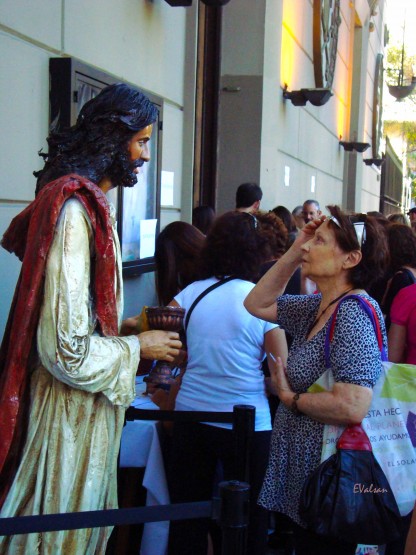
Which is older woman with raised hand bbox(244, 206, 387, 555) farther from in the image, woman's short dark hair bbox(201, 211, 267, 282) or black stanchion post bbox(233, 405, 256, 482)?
woman's short dark hair bbox(201, 211, 267, 282)

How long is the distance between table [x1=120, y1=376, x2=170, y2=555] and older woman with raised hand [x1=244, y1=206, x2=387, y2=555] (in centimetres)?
88

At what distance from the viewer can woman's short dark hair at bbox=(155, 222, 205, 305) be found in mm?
4125

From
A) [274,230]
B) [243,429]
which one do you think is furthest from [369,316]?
[274,230]

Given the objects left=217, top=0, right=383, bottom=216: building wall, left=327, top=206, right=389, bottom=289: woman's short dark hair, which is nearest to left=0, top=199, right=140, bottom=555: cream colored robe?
left=327, top=206, right=389, bottom=289: woman's short dark hair

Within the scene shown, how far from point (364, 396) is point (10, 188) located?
1.84 metres

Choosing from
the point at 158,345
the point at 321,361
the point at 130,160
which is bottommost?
the point at 321,361

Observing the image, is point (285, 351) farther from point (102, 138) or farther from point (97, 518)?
point (97, 518)

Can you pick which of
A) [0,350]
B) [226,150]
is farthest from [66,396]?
[226,150]

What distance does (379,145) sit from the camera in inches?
883

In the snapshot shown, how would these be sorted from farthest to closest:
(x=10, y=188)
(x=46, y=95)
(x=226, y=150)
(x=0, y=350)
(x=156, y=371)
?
(x=226, y=150)
(x=46, y=95)
(x=10, y=188)
(x=156, y=371)
(x=0, y=350)

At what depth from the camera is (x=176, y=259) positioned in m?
4.15

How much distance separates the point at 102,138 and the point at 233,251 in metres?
1.28

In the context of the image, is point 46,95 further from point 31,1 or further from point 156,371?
point 156,371

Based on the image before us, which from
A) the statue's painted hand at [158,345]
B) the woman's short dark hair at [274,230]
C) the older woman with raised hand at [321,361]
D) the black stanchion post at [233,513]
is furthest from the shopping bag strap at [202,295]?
the black stanchion post at [233,513]
